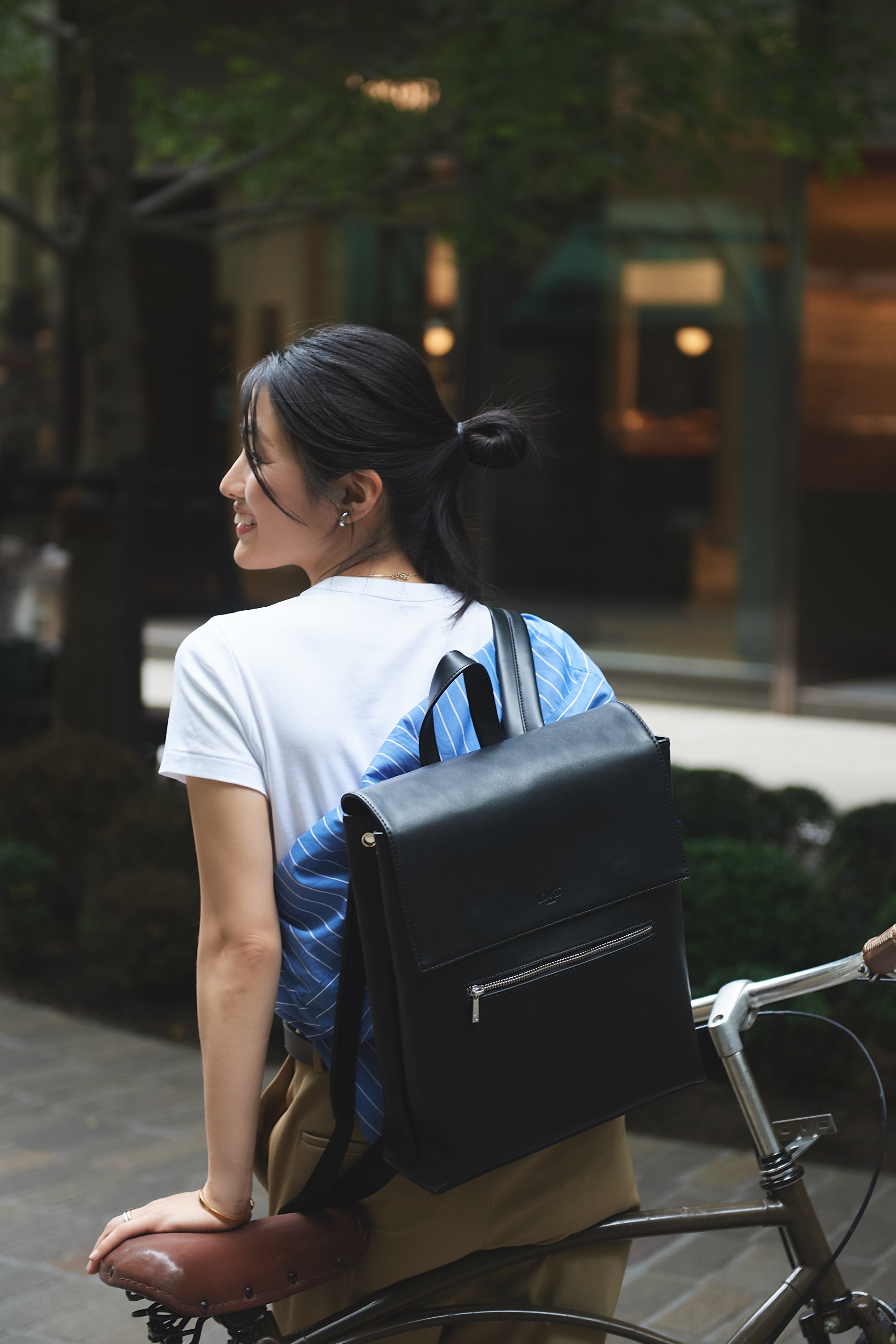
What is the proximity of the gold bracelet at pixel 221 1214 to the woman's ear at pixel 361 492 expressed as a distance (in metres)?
0.81

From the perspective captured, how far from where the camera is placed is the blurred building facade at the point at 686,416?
11688 mm

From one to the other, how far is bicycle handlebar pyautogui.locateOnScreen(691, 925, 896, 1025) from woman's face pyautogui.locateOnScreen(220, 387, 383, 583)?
71 cm

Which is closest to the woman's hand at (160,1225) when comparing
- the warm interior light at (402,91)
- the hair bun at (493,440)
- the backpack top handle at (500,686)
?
the backpack top handle at (500,686)

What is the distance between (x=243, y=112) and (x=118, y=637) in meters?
2.70

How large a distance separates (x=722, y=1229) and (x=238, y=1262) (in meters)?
0.63

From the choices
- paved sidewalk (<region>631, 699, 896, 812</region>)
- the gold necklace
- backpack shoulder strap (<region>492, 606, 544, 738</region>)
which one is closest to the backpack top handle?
backpack shoulder strap (<region>492, 606, 544, 738</region>)

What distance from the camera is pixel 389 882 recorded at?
59.9 inches

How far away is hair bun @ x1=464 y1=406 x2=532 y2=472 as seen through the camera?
→ 1892mm

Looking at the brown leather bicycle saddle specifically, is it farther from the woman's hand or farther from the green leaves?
the green leaves

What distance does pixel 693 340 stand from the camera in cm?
1248

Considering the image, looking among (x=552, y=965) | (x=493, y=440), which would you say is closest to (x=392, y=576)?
(x=493, y=440)

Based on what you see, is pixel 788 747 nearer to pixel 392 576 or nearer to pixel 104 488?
pixel 104 488

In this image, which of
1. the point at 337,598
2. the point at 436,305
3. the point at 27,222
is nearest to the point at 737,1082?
the point at 337,598

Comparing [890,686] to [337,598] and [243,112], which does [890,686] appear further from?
[337,598]
